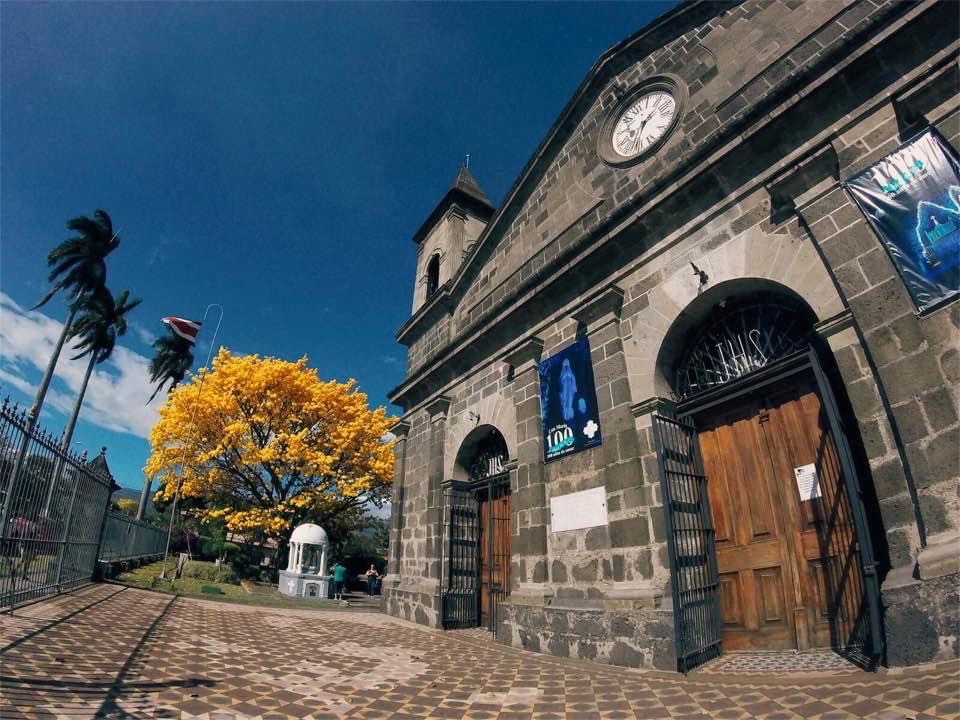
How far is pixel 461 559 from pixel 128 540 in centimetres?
1241

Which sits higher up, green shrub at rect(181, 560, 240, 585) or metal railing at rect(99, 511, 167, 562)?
metal railing at rect(99, 511, 167, 562)

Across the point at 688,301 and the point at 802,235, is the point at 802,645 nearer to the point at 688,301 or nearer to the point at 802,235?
the point at 688,301

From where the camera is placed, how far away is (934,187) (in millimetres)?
4418

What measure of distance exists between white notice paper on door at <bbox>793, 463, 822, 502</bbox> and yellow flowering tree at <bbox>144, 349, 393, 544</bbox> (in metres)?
15.9

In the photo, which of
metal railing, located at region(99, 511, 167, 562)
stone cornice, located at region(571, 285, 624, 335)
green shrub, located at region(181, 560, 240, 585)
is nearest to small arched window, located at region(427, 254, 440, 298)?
stone cornice, located at region(571, 285, 624, 335)

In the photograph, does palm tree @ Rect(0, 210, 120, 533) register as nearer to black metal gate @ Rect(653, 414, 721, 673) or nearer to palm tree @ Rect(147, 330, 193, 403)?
palm tree @ Rect(147, 330, 193, 403)

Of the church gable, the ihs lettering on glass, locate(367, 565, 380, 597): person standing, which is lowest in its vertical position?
locate(367, 565, 380, 597): person standing

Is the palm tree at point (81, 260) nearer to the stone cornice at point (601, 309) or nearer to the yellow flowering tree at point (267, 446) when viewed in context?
the yellow flowering tree at point (267, 446)

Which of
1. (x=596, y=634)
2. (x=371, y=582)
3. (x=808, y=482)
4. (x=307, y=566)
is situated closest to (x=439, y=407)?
(x=596, y=634)

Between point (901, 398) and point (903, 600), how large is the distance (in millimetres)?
1665

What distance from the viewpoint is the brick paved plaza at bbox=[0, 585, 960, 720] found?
3498 mm

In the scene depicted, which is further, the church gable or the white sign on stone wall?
the white sign on stone wall

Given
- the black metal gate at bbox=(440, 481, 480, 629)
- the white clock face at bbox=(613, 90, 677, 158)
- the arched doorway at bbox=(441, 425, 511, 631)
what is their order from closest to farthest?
1. the white clock face at bbox=(613, 90, 677, 158)
2. the arched doorway at bbox=(441, 425, 511, 631)
3. the black metal gate at bbox=(440, 481, 480, 629)

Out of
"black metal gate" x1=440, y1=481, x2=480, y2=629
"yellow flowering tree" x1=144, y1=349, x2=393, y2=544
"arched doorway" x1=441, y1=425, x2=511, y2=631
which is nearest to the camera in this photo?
"arched doorway" x1=441, y1=425, x2=511, y2=631
